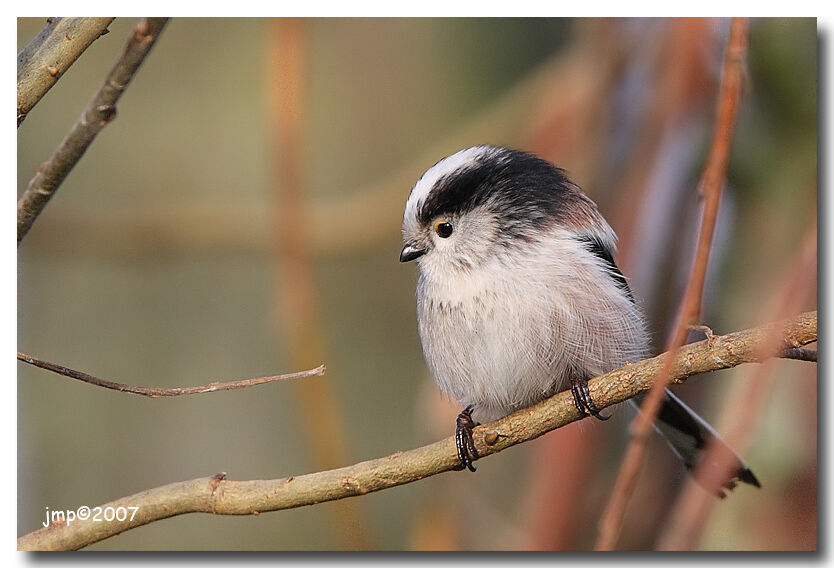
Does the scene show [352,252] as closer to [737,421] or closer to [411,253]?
[411,253]

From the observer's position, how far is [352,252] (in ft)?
7.72

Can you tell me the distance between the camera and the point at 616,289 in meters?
1.76

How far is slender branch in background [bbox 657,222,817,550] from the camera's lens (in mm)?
1504

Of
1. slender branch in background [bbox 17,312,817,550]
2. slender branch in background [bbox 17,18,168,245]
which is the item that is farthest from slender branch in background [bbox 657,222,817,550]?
slender branch in background [bbox 17,18,168,245]

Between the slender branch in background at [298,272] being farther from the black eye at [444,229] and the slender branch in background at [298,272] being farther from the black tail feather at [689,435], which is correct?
the black tail feather at [689,435]

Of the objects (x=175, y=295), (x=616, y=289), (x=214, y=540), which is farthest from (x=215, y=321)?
(x=616, y=289)

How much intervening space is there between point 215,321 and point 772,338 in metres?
1.51

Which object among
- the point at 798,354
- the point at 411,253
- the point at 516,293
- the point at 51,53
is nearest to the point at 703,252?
the point at 798,354

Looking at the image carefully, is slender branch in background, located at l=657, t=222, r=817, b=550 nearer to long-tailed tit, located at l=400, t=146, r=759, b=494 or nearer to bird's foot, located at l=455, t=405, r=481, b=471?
long-tailed tit, located at l=400, t=146, r=759, b=494

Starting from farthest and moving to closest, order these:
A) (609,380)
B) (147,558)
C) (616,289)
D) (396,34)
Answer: (396,34) < (147,558) < (616,289) < (609,380)

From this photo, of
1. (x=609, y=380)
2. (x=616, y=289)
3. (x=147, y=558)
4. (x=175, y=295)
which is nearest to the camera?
(x=609, y=380)

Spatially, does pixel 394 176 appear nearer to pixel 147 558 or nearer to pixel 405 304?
pixel 405 304

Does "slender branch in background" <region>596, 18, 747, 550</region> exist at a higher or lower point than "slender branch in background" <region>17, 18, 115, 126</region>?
lower

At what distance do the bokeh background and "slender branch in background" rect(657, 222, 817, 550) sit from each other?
4 cm
